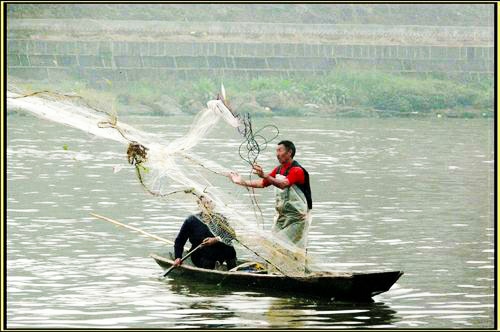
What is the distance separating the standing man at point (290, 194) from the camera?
13656 millimetres

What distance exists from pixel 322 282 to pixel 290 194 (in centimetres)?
93

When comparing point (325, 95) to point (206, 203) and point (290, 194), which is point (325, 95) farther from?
point (290, 194)

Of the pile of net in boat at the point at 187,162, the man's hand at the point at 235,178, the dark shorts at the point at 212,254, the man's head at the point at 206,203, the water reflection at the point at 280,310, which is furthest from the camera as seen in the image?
the dark shorts at the point at 212,254

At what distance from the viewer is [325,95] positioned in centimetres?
4756

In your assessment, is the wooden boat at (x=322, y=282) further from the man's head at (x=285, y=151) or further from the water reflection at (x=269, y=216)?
the man's head at (x=285, y=151)

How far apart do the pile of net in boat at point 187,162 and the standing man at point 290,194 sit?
5.7 inches

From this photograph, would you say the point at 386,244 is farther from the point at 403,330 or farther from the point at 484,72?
the point at 484,72

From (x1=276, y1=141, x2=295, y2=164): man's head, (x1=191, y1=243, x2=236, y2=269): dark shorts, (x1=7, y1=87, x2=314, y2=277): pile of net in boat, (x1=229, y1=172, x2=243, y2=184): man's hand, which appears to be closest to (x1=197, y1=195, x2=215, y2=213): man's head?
(x1=7, y1=87, x2=314, y2=277): pile of net in boat

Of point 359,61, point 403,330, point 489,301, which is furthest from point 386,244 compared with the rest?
point 359,61

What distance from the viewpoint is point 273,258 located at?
13.8 metres

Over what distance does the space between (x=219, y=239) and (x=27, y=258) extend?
3.13 m

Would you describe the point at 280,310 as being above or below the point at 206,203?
below

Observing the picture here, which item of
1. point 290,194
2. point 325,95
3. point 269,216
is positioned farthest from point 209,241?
point 325,95

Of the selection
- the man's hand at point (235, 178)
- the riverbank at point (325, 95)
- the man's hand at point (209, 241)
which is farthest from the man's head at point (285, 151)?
the riverbank at point (325, 95)
